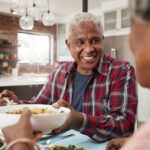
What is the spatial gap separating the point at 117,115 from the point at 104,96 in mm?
221

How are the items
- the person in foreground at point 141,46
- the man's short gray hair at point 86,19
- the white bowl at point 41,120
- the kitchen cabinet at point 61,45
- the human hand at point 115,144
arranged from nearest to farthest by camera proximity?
the person in foreground at point 141,46, the white bowl at point 41,120, the human hand at point 115,144, the man's short gray hair at point 86,19, the kitchen cabinet at point 61,45

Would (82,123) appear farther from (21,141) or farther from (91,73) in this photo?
(91,73)

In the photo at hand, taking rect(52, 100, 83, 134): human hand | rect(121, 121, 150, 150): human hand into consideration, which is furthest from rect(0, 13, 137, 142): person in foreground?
rect(121, 121, 150, 150): human hand

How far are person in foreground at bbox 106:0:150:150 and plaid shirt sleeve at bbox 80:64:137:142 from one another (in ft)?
2.18

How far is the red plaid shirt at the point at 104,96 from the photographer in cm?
111

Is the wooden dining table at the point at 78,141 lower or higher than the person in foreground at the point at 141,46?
lower

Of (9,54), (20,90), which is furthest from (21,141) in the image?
(9,54)

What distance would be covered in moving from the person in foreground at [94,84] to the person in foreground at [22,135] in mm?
493

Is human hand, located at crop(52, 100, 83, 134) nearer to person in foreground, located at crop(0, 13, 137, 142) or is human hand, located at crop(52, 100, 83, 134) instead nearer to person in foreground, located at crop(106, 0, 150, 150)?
person in foreground, located at crop(0, 13, 137, 142)

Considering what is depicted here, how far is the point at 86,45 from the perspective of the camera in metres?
1.46

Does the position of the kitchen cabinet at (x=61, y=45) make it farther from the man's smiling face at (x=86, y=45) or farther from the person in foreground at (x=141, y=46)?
the person in foreground at (x=141, y=46)

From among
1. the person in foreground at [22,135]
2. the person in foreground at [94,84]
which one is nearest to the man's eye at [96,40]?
the person in foreground at [94,84]

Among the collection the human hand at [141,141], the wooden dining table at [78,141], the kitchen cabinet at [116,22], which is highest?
the kitchen cabinet at [116,22]

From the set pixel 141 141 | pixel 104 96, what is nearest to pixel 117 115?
pixel 104 96
